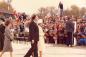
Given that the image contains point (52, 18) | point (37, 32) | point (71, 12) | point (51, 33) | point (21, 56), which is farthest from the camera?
point (71, 12)

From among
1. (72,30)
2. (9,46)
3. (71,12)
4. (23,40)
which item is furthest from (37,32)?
(71,12)

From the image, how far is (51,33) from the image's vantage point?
88.1ft

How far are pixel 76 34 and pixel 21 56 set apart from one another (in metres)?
7.42

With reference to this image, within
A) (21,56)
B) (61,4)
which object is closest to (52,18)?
(61,4)

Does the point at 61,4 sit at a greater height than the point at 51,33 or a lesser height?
greater

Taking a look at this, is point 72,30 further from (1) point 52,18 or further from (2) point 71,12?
(2) point 71,12

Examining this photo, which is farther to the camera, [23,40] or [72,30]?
[23,40]

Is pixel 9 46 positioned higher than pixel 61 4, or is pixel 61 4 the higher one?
pixel 61 4

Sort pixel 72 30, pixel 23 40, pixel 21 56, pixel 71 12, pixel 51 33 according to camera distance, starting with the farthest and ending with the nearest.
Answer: pixel 71 12 → pixel 23 40 → pixel 51 33 → pixel 72 30 → pixel 21 56

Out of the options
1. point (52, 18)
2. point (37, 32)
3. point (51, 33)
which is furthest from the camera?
point (52, 18)

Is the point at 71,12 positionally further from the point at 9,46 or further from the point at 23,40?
Result: the point at 9,46

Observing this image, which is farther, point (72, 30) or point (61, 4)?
point (61, 4)

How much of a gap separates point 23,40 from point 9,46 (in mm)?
12563

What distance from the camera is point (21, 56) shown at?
1877 centimetres
